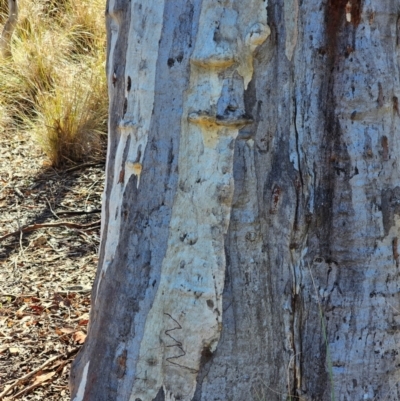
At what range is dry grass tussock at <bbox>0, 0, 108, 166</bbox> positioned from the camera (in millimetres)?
6039

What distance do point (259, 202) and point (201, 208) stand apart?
0.17 m

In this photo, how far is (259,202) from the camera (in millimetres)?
2170

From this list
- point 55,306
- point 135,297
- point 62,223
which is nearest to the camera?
point 135,297

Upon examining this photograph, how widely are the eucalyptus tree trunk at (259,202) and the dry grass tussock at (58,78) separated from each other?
3.84 m

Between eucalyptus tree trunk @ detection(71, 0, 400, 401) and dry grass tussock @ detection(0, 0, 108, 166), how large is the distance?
3.84 metres

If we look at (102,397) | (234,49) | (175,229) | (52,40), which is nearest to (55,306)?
(102,397)

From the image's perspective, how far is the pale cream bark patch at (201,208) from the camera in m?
2.09

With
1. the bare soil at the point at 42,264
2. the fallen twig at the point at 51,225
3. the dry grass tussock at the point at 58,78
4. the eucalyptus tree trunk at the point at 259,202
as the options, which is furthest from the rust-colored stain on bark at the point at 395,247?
the dry grass tussock at the point at 58,78

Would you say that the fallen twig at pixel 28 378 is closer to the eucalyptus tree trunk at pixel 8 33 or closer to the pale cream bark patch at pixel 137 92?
the pale cream bark patch at pixel 137 92

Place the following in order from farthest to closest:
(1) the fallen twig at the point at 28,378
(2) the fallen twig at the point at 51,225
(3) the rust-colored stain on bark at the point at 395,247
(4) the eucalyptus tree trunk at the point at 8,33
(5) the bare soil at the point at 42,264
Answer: (4) the eucalyptus tree trunk at the point at 8,33
(2) the fallen twig at the point at 51,225
(5) the bare soil at the point at 42,264
(1) the fallen twig at the point at 28,378
(3) the rust-colored stain on bark at the point at 395,247

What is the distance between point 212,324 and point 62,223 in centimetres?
294

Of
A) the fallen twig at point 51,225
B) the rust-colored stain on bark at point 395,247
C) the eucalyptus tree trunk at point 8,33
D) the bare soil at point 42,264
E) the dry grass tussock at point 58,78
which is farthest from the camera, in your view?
the eucalyptus tree trunk at point 8,33

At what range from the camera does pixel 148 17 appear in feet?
7.14

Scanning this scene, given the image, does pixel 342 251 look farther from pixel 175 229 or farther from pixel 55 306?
pixel 55 306
